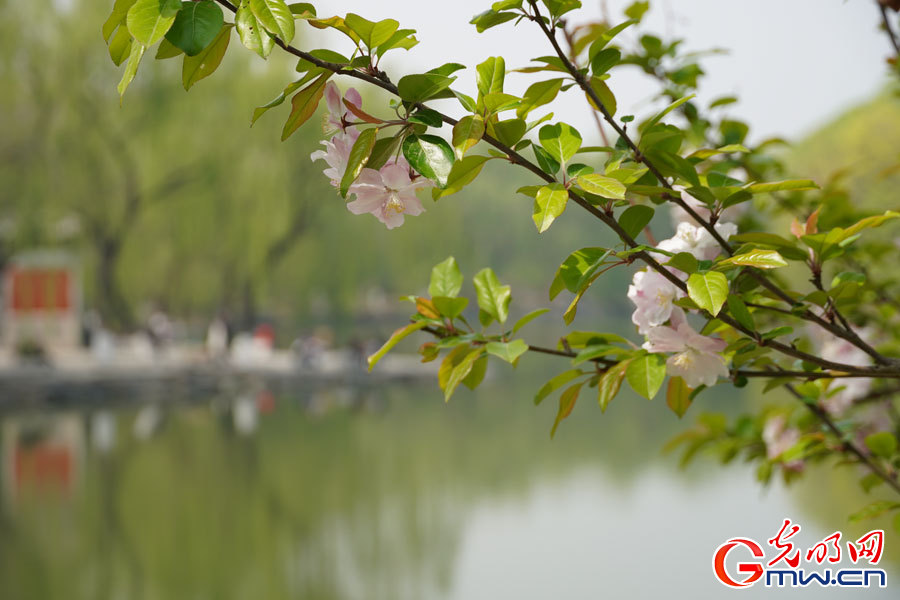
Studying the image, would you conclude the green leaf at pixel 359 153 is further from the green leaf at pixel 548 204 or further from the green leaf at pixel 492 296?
the green leaf at pixel 492 296

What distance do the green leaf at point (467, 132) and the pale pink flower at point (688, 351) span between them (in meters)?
0.22

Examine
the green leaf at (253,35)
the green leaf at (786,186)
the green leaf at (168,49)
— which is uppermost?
the green leaf at (168,49)

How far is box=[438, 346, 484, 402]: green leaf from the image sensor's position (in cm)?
64

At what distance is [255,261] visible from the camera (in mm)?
10953

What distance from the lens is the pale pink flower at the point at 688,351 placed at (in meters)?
0.64

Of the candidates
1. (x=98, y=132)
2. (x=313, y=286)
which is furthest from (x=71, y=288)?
(x=313, y=286)

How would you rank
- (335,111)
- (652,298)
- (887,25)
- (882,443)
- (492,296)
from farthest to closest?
(882,443) → (887,25) → (492,296) → (652,298) → (335,111)

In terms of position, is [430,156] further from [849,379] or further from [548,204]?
[849,379]

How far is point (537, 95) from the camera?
1.84ft

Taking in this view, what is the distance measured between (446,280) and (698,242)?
0.21 meters

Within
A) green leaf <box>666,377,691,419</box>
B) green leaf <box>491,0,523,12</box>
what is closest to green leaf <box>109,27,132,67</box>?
green leaf <box>491,0,523,12</box>

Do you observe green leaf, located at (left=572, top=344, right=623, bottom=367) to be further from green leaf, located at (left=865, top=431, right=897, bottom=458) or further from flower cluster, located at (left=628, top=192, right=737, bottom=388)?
green leaf, located at (left=865, top=431, right=897, bottom=458)

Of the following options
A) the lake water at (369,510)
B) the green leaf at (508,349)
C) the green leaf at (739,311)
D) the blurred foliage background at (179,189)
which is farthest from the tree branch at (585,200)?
the blurred foliage background at (179,189)

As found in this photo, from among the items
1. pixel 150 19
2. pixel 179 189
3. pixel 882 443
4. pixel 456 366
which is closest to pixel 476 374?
pixel 456 366
